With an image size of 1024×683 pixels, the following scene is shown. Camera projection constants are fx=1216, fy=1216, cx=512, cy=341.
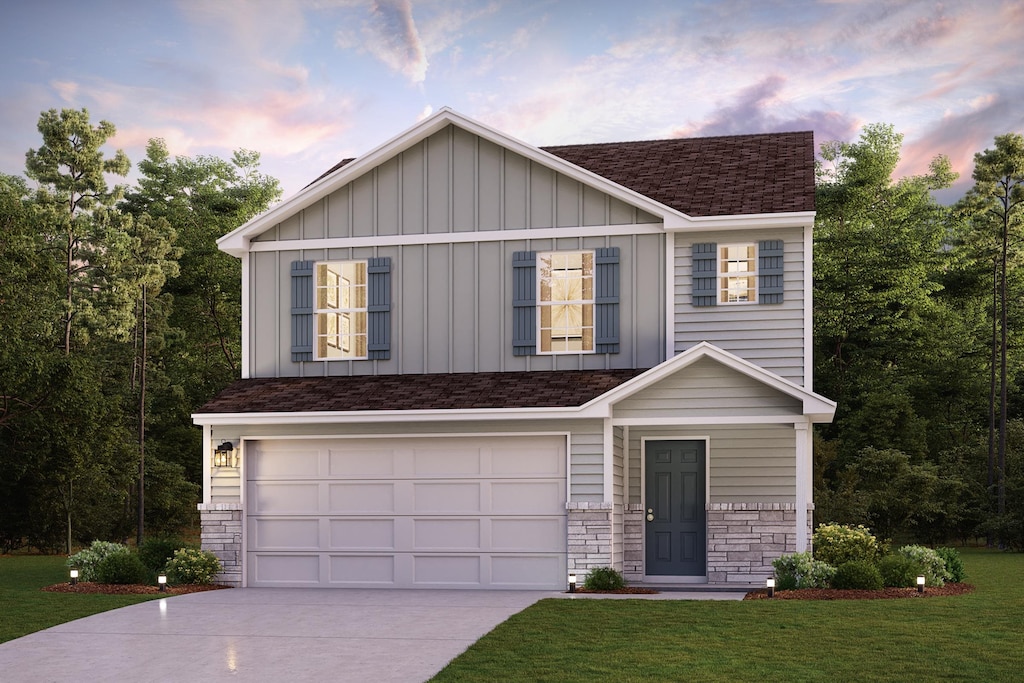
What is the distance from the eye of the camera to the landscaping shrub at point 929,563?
50.7 feet

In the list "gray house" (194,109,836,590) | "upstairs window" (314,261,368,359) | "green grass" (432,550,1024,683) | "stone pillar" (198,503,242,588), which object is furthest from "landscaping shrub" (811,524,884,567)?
A: "stone pillar" (198,503,242,588)

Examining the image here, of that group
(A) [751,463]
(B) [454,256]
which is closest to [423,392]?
(B) [454,256]

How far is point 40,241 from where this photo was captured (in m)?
24.4

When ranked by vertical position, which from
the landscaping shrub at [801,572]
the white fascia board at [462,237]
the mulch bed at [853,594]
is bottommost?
the mulch bed at [853,594]

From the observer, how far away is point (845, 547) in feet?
52.7

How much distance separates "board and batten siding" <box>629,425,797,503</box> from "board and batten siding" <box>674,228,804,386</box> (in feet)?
3.18

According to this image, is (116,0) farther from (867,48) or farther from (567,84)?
(867,48)

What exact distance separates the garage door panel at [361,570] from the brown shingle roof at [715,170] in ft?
22.3

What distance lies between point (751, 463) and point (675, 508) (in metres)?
1.32

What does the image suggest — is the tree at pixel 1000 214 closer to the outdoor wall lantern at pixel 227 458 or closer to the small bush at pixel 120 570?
the outdoor wall lantern at pixel 227 458

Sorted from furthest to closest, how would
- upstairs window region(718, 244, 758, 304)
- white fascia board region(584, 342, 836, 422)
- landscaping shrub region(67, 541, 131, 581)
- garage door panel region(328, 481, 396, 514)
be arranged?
upstairs window region(718, 244, 758, 304) → garage door panel region(328, 481, 396, 514) → landscaping shrub region(67, 541, 131, 581) → white fascia board region(584, 342, 836, 422)

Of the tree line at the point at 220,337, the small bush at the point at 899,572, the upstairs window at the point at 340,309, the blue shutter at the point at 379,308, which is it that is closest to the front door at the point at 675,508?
the small bush at the point at 899,572

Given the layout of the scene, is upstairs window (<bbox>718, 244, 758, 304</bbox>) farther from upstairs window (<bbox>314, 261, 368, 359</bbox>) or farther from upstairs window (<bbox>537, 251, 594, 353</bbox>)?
upstairs window (<bbox>314, 261, 368, 359</bbox>)

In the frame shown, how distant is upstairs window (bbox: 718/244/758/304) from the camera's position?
59.4ft
